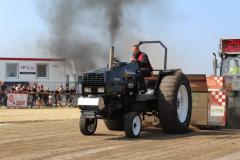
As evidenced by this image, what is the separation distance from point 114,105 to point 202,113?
3007 mm

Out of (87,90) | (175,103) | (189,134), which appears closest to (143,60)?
(175,103)

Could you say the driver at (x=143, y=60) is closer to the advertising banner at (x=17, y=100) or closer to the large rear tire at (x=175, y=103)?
the large rear tire at (x=175, y=103)

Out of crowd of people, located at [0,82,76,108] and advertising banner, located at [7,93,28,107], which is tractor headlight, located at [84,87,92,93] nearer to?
crowd of people, located at [0,82,76,108]

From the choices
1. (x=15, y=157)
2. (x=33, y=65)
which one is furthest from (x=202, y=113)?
(x=33, y=65)

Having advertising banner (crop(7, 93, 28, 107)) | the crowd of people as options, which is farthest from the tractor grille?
advertising banner (crop(7, 93, 28, 107))

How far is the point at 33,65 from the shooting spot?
3481 centimetres

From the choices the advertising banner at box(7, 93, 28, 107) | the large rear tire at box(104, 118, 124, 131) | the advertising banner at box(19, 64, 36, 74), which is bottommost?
the large rear tire at box(104, 118, 124, 131)

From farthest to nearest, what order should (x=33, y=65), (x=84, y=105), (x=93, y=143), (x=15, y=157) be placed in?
(x=33, y=65) → (x=84, y=105) → (x=93, y=143) → (x=15, y=157)

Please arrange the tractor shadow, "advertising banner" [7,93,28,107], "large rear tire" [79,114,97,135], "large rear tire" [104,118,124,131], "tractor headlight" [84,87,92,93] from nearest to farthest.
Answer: "tractor headlight" [84,87,92,93] → the tractor shadow → "large rear tire" [79,114,97,135] → "large rear tire" [104,118,124,131] → "advertising banner" [7,93,28,107]

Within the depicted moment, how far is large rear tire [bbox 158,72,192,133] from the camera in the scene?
11.2 m

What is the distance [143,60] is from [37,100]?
16726 millimetres

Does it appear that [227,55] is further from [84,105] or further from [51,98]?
[51,98]

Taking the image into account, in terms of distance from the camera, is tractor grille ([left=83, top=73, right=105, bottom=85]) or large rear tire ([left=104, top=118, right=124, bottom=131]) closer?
tractor grille ([left=83, top=73, right=105, bottom=85])

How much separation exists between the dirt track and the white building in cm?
2219
